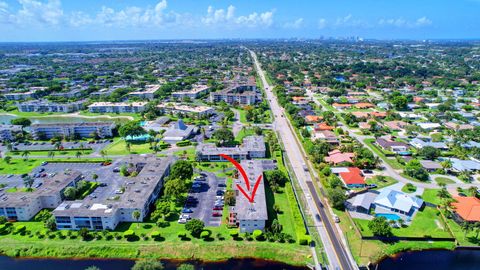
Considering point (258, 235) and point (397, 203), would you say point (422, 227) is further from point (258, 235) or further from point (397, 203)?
point (258, 235)

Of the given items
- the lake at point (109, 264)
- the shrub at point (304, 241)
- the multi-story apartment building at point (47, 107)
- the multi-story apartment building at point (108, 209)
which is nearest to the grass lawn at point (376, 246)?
the shrub at point (304, 241)

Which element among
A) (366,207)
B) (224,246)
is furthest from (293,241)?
(366,207)

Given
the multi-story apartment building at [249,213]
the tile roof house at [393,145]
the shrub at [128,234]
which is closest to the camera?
the shrub at [128,234]

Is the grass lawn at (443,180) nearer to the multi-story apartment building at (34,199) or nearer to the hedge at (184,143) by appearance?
the hedge at (184,143)

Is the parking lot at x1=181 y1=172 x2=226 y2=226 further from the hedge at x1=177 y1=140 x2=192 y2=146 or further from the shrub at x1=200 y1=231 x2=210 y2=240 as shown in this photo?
the hedge at x1=177 y1=140 x2=192 y2=146

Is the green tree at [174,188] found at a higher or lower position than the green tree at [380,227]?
higher

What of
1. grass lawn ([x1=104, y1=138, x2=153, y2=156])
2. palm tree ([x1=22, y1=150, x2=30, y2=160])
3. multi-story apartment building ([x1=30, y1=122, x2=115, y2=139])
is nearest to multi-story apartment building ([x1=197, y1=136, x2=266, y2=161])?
grass lawn ([x1=104, y1=138, x2=153, y2=156])

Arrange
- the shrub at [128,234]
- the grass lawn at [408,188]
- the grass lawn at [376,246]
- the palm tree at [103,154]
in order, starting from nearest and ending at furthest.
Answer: the grass lawn at [376,246], the shrub at [128,234], the grass lawn at [408,188], the palm tree at [103,154]

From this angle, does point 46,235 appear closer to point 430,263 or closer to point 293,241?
point 293,241

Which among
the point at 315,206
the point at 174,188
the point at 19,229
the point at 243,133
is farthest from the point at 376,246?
the point at 243,133
